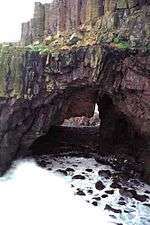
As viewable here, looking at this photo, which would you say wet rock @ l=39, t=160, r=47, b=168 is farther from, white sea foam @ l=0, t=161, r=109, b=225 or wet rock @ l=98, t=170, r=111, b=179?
wet rock @ l=98, t=170, r=111, b=179

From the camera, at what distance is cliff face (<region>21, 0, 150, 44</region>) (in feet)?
46.2

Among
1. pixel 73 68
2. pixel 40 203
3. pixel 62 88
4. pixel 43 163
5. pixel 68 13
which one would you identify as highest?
pixel 68 13

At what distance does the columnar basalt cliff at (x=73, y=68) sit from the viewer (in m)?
14.0

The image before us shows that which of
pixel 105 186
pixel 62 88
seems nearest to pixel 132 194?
pixel 105 186

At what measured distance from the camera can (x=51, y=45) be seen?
15.2 meters

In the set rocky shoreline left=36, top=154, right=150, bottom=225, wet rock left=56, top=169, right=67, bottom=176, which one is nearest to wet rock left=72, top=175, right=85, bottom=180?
rocky shoreline left=36, top=154, right=150, bottom=225

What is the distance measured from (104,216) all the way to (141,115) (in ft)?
13.8

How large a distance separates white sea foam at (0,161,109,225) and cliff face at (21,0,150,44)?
5412 millimetres

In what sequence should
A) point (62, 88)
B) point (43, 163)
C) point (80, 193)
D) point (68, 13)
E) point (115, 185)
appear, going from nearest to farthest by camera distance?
point (80, 193)
point (62, 88)
point (115, 185)
point (68, 13)
point (43, 163)

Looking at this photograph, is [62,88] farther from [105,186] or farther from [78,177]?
[105,186]

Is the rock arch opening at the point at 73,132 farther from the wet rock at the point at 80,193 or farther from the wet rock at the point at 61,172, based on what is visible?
the wet rock at the point at 80,193

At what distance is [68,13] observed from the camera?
50.6 ft

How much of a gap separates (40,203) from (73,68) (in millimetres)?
4733

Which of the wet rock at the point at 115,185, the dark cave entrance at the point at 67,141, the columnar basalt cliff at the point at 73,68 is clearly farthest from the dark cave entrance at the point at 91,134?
the wet rock at the point at 115,185
